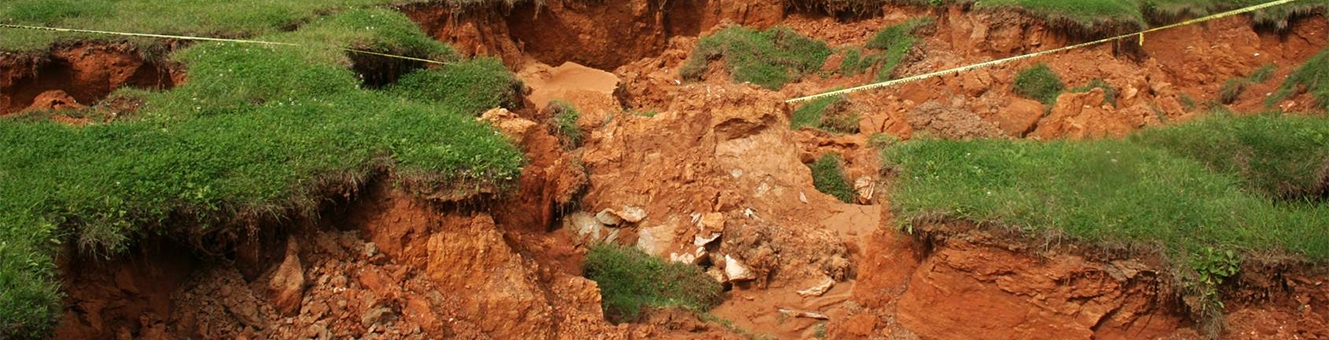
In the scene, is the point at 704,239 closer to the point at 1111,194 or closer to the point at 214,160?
the point at 1111,194

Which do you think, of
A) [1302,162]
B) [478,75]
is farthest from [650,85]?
[1302,162]

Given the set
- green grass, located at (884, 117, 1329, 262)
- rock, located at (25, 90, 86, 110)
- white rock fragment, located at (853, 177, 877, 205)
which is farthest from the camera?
white rock fragment, located at (853, 177, 877, 205)

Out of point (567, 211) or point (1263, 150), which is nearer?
point (1263, 150)

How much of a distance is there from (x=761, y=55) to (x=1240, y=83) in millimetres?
6268

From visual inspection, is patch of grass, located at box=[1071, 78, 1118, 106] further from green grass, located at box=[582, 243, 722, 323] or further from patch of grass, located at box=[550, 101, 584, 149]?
green grass, located at box=[582, 243, 722, 323]

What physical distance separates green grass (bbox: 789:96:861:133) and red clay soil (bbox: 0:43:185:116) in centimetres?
670

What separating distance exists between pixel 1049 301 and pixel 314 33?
7214 mm

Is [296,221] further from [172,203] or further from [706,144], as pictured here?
[706,144]

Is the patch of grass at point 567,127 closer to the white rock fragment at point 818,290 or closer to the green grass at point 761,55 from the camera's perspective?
the white rock fragment at point 818,290

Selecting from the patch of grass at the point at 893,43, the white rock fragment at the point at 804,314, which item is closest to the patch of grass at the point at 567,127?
the white rock fragment at the point at 804,314

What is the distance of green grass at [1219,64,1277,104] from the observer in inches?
→ 662

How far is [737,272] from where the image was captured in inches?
412

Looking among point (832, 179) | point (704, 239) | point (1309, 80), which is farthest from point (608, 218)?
point (1309, 80)

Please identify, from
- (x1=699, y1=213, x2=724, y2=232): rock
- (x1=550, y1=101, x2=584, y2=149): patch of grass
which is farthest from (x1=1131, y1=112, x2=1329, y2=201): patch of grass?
(x1=550, y1=101, x2=584, y2=149): patch of grass
